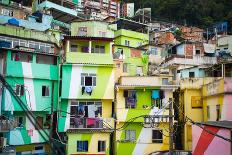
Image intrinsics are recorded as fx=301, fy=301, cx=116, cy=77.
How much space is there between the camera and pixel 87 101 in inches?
1091

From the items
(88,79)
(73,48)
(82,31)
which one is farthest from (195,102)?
(82,31)

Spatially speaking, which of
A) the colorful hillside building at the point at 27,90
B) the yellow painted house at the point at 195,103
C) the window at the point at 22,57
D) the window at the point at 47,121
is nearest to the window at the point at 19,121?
the colorful hillside building at the point at 27,90

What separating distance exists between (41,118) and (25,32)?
9.72 metres

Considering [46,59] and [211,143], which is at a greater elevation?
[46,59]

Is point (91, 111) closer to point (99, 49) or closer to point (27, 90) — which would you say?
point (27, 90)

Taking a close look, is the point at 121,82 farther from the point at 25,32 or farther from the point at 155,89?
the point at 25,32

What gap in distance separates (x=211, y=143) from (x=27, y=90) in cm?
1720

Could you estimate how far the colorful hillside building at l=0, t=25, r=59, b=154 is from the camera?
25641 millimetres

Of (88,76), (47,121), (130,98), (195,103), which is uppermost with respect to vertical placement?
(88,76)

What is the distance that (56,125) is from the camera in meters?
28.2

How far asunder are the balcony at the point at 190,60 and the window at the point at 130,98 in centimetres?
1494

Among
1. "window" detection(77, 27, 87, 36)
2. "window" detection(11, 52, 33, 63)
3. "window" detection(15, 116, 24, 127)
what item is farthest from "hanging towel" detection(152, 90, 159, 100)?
"window" detection(77, 27, 87, 36)

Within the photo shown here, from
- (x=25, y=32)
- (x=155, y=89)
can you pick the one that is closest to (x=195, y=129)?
(x=155, y=89)

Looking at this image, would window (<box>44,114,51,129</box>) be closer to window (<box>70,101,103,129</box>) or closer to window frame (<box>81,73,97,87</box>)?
window (<box>70,101,103,129</box>)
